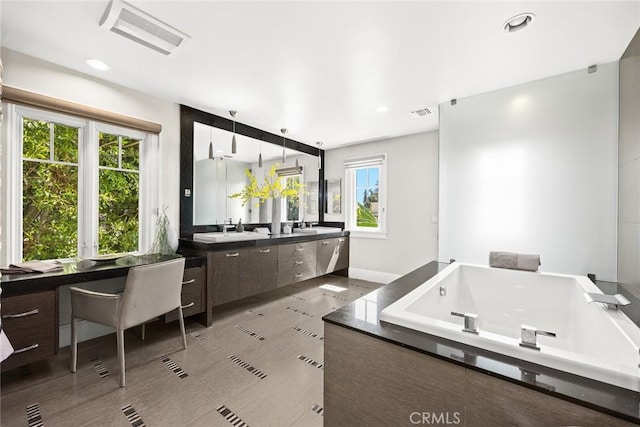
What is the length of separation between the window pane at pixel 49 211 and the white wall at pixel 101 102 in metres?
0.20

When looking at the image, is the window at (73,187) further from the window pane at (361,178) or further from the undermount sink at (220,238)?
the window pane at (361,178)

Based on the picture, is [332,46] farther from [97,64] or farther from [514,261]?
[514,261]

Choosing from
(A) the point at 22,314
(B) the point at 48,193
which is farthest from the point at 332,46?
(A) the point at 22,314

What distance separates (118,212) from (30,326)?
117 cm

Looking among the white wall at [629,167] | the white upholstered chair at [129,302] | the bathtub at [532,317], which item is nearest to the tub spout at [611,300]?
the bathtub at [532,317]

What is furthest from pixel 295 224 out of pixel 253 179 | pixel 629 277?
pixel 629 277

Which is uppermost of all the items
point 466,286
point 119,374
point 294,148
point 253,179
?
point 294,148

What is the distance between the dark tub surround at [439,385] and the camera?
790 millimetres

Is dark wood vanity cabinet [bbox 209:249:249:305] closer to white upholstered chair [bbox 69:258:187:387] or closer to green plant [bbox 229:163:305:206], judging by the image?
white upholstered chair [bbox 69:258:187:387]

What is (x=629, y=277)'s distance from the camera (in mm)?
1804

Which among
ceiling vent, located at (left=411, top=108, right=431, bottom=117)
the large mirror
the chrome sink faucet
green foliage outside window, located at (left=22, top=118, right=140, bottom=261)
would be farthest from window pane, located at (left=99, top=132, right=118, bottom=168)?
ceiling vent, located at (left=411, top=108, right=431, bottom=117)

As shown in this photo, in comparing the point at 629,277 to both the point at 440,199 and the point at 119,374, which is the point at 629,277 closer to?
the point at 440,199

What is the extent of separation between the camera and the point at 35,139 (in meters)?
2.14

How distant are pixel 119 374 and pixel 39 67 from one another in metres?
2.39
